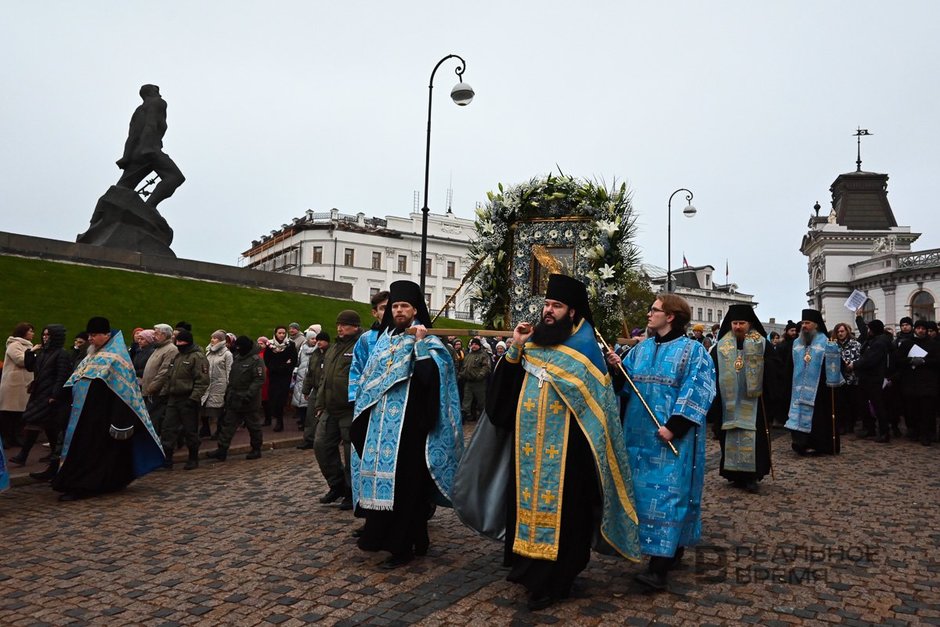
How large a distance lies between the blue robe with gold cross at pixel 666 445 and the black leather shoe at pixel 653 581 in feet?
0.55

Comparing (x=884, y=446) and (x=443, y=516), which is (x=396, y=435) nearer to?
(x=443, y=516)

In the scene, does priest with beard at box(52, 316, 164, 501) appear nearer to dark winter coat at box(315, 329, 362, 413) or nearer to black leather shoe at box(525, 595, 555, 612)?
dark winter coat at box(315, 329, 362, 413)

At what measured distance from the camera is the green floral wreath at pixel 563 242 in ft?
24.5

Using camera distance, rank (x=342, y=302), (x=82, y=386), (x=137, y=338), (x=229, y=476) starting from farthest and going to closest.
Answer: (x=342, y=302), (x=137, y=338), (x=229, y=476), (x=82, y=386)

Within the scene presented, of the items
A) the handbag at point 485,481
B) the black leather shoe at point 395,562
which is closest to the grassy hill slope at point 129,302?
the black leather shoe at point 395,562

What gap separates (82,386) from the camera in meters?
8.05

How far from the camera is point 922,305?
44875mm

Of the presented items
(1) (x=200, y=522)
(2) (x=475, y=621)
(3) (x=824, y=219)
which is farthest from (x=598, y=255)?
(3) (x=824, y=219)

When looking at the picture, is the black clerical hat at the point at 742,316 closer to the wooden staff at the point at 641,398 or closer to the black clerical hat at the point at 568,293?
the wooden staff at the point at 641,398

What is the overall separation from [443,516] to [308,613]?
296 centimetres

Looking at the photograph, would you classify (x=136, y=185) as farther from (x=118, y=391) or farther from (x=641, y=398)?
(x=641, y=398)

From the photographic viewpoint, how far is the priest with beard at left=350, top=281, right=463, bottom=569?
5.44 m

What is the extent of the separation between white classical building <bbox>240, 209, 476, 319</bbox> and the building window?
36613 millimetres

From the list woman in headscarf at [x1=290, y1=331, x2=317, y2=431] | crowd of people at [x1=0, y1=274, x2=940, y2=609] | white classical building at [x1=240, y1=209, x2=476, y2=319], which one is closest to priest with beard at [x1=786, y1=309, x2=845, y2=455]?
crowd of people at [x1=0, y1=274, x2=940, y2=609]
